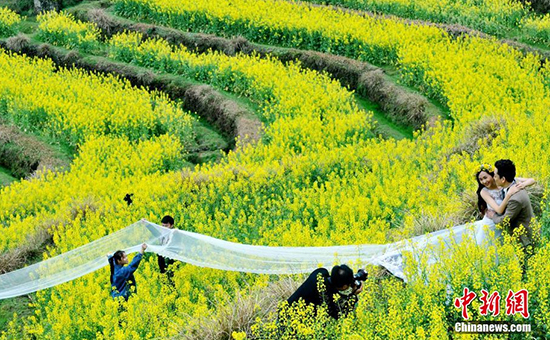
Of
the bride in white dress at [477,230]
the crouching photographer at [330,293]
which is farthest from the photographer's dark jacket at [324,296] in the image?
the bride in white dress at [477,230]

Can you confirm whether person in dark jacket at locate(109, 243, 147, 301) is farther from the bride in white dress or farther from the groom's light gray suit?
the groom's light gray suit

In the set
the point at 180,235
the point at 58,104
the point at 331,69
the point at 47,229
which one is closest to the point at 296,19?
the point at 331,69

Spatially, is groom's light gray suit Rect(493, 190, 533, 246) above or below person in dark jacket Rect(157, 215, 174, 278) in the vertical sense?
above

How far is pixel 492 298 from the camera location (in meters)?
6.25

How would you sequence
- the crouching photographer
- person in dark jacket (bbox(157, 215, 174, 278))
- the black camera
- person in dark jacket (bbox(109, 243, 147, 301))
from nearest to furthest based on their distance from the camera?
1. the crouching photographer
2. the black camera
3. person in dark jacket (bbox(109, 243, 147, 301))
4. person in dark jacket (bbox(157, 215, 174, 278))

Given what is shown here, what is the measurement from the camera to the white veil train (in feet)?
27.3

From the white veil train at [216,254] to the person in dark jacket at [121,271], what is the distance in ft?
1.47

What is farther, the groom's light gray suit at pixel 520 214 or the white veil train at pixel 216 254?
the white veil train at pixel 216 254

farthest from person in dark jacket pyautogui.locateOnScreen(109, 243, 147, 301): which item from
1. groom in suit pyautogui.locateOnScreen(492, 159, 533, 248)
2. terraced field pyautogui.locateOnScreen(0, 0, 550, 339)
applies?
groom in suit pyautogui.locateOnScreen(492, 159, 533, 248)

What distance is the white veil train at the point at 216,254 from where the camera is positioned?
27.3 feet

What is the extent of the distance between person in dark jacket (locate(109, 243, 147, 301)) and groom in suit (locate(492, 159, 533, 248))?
5.27 m

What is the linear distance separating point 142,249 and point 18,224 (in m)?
5.30

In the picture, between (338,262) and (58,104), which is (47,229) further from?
(58,104)

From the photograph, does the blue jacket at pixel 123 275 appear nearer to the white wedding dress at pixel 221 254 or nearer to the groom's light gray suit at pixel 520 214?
the white wedding dress at pixel 221 254
